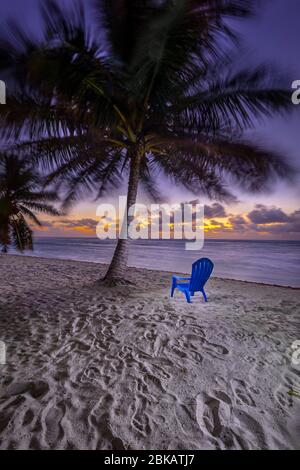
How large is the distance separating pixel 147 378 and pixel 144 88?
4287 millimetres

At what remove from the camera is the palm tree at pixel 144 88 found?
3314 millimetres

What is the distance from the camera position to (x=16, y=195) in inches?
347

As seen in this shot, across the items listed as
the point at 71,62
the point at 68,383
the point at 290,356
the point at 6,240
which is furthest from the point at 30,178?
the point at 290,356

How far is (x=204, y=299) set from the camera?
15.5ft

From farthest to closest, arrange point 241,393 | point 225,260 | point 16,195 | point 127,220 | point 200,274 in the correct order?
1. point 225,260
2. point 16,195
3. point 127,220
4. point 200,274
5. point 241,393

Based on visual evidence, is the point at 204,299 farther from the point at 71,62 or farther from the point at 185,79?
the point at 71,62

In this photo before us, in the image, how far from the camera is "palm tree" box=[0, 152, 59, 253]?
6992mm

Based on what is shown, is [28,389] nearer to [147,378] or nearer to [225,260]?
[147,378]

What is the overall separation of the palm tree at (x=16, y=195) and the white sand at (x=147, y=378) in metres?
4.35

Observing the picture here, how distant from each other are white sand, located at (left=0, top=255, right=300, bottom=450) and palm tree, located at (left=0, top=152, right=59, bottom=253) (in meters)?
4.35

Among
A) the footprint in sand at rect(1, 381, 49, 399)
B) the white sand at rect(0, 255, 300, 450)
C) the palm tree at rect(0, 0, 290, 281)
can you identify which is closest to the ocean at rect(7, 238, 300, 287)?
the palm tree at rect(0, 0, 290, 281)

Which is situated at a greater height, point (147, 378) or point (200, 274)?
point (200, 274)

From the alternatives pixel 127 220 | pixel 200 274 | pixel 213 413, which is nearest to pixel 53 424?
pixel 213 413
